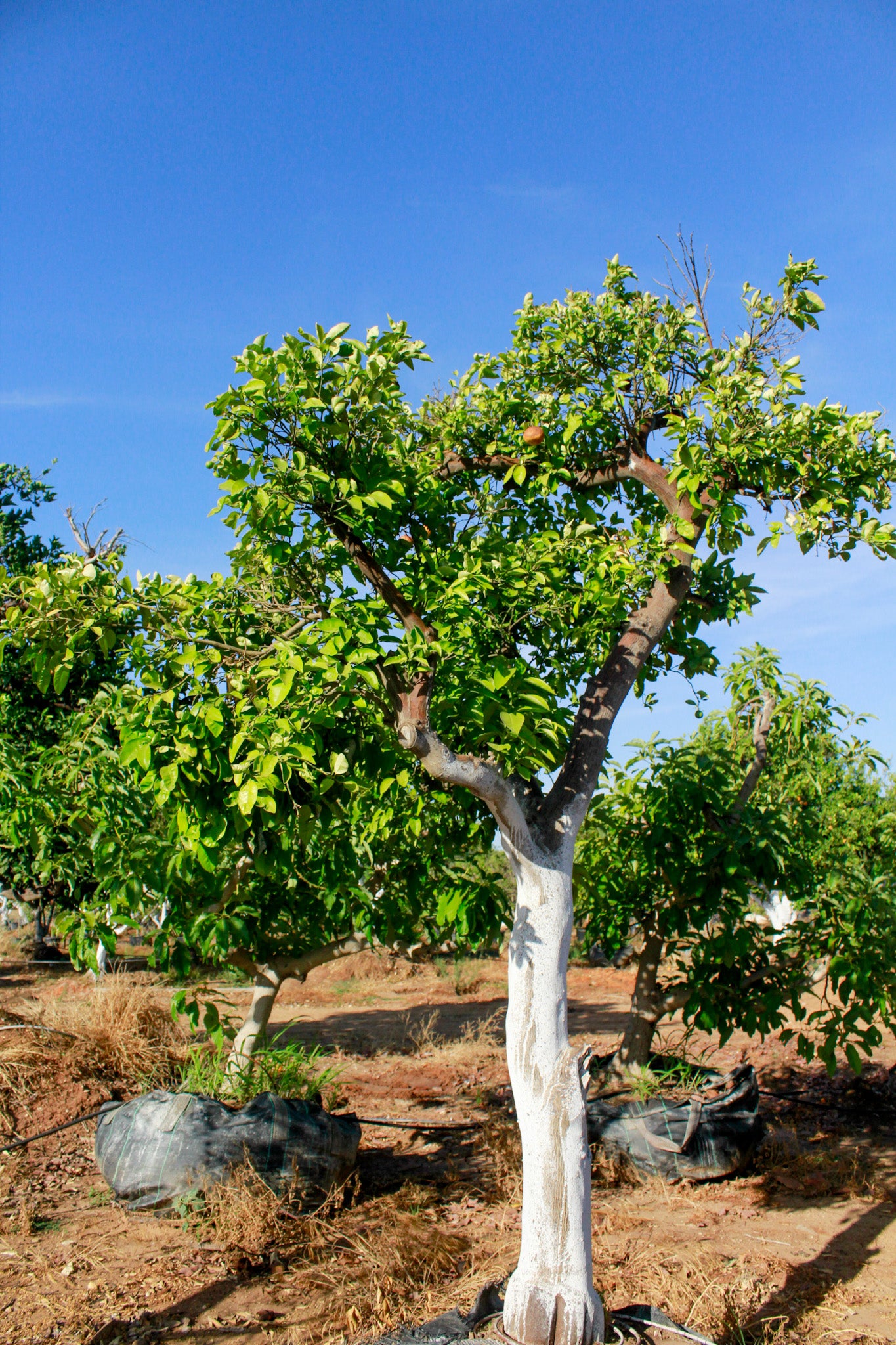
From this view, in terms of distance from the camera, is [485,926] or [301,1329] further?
[485,926]

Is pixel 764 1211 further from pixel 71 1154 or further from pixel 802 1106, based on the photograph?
Result: pixel 71 1154

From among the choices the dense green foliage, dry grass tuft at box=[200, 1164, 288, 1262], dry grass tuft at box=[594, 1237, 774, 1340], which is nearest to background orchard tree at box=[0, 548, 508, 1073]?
the dense green foliage

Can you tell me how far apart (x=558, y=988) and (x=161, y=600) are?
7.21ft

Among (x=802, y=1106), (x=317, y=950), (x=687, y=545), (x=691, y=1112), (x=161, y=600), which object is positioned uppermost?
(x=687, y=545)

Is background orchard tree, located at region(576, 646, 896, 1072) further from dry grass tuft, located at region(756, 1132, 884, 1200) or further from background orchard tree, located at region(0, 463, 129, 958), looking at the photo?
background orchard tree, located at region(0, 463, 129, 958)

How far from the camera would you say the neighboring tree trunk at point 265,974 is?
666cm

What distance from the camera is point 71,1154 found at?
20.5 feet

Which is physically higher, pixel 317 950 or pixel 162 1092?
pixel 317 950

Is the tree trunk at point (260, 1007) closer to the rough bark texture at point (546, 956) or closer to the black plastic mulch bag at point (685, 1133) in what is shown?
the black plastic mulch bag at point (685, 1133)

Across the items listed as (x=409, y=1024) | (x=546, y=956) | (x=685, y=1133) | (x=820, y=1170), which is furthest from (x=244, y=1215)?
(x=409, y=1024)

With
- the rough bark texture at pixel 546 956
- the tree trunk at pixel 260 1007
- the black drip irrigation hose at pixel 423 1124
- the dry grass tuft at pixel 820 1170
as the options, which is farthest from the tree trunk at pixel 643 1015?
the rough bark texture at pixel 546 956

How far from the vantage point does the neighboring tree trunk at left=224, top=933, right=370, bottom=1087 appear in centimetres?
666

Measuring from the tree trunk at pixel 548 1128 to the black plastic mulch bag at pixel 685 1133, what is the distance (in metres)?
2.84

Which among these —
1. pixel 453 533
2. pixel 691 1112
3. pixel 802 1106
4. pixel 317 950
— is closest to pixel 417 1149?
pixel 317 950
